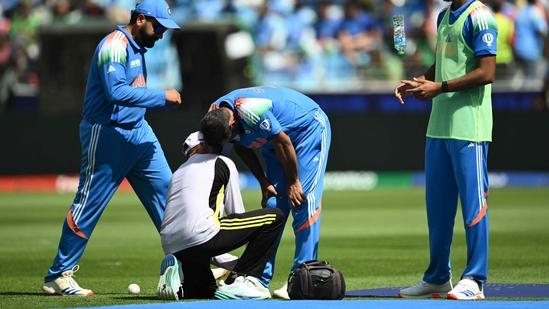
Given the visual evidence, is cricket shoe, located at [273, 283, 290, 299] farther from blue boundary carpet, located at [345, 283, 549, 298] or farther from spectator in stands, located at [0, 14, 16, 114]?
spectator in stands, located at [0, 14, 16, 114]

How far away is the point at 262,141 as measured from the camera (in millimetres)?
8758

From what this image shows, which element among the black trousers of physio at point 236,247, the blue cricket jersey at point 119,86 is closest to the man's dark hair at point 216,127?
the black trousers of physio at point 236,247

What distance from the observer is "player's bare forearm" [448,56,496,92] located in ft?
28.0

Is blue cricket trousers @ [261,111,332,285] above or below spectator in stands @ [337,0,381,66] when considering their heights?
below

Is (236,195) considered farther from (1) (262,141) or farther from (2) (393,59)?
(2) (393,59)

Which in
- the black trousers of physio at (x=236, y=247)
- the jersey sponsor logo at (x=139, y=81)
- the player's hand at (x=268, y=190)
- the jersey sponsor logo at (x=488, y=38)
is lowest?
the black trousers of physio at (x=236, y=247)

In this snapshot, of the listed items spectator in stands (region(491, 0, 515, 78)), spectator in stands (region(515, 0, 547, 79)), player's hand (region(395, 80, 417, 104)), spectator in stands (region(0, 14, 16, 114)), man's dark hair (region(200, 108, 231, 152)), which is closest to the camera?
man's dark hair (region(200, 108, 231, 152))

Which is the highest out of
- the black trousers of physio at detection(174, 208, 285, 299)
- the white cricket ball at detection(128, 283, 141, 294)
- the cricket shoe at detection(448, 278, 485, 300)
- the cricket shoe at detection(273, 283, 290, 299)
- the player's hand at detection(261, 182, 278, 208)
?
the player's hand at detection(261, 182, 278, 208)

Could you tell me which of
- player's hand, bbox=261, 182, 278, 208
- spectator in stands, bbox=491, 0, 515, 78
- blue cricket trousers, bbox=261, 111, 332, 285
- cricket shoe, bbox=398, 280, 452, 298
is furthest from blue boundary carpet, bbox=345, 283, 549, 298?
spectator in stands, bbox=491, 0, 515, 78

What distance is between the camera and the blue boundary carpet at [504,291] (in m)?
8.90

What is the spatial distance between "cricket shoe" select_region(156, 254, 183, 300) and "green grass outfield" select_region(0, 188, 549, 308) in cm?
14

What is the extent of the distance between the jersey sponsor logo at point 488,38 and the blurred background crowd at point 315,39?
13.4m

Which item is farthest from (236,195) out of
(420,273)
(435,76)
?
(420,273)

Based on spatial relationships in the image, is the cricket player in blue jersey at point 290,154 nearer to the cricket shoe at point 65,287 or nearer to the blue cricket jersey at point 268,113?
the blue cricket jersey at point 268,113
